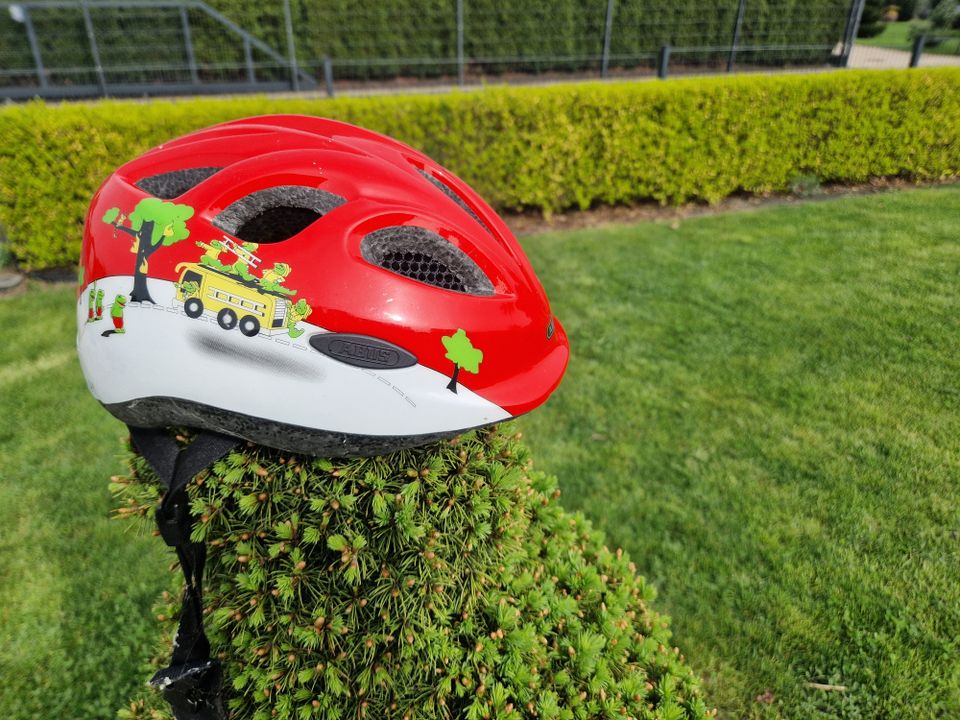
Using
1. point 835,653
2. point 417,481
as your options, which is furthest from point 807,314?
point 417,481

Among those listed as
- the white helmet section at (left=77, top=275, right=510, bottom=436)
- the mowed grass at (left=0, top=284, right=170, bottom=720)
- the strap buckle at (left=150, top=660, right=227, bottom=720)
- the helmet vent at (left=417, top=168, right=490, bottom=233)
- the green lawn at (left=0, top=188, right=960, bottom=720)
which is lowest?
the mowed grass at (left=0, top=284, right=170, bottom=720)

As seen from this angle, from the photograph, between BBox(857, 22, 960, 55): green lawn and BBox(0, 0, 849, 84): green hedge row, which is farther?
BBox(857, 22, 960, 55): green lawn

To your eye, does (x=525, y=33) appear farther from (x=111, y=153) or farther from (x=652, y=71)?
(x=111, y=153)

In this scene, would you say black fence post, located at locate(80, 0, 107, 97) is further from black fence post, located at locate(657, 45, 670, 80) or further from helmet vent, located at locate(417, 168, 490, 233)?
helmet vent, located at locate(417, 168, 490, 233)

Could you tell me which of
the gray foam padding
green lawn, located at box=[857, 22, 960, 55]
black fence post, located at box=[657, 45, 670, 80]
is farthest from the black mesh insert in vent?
green lawn, located at box=[857, 22, 960, 55]

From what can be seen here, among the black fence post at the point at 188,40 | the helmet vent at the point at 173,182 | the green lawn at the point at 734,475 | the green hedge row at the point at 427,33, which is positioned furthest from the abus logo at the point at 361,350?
the black fence post at the point at 188,40

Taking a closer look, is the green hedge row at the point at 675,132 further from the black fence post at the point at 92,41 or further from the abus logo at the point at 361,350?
the black fence post at the point at 92,41

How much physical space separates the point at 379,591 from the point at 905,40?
30.6 m

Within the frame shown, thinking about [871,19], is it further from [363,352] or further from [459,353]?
[363,352]

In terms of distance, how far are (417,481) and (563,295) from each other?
4.98 m

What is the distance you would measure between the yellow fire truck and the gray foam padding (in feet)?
0.86

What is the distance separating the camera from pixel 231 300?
1743 mm

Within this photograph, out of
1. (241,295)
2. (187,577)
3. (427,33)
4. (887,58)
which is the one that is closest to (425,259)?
(241,295)

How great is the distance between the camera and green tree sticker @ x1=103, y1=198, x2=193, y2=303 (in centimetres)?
→ 180
